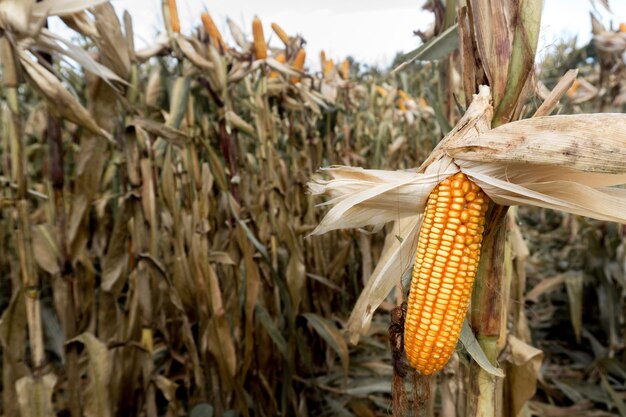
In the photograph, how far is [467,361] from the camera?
40.4 inches

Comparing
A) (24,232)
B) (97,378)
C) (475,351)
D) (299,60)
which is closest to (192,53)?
(24,232)

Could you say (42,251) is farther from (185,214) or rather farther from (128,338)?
(185,214)

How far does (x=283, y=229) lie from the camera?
2.90m

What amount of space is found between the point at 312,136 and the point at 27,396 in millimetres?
2983

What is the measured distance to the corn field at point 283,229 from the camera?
0.91m

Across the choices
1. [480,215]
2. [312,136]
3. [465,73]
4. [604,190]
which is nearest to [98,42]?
[465,73]

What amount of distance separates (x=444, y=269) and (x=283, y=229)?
2085mm

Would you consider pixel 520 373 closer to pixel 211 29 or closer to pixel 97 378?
pixel 97 378

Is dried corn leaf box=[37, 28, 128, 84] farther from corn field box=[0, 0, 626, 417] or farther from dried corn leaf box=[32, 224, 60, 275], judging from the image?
dried corn leaf box=[32, 224, 60, 275]

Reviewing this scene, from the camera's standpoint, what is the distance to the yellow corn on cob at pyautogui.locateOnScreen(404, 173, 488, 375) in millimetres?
856

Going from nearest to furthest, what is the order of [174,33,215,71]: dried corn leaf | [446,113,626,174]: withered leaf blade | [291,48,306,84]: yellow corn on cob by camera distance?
[446,113,626,174]: withered leaf blade < [174,33,215,71]: dried corn leaf < [291,48,306,84]: yellow corn on cob

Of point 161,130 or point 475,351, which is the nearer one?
point 475,351

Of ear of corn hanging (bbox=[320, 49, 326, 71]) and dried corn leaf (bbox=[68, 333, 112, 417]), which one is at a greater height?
ear of corn hanging (bbox=[320, 49, 326, 71])

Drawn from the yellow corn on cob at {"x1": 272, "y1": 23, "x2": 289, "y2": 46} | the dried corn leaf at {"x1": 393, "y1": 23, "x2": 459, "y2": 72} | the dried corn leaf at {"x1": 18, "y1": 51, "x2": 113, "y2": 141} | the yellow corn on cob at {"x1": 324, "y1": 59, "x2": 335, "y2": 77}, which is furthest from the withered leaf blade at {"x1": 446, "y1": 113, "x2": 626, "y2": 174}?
the yellow corn on cob at {"x1": 324, "y1": 59, "x2": 335, "y2": 77}
